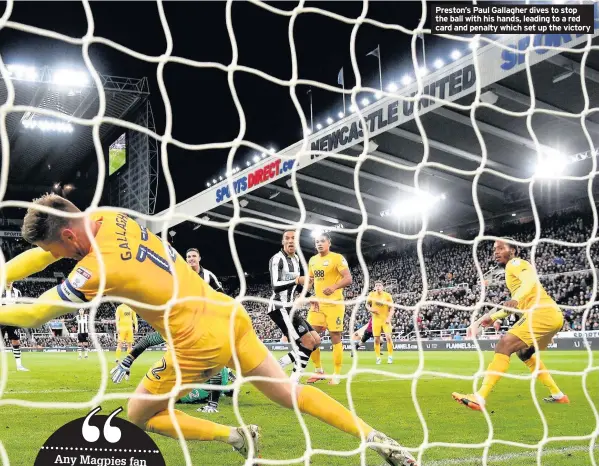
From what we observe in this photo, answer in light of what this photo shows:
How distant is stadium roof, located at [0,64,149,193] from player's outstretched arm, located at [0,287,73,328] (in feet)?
69.8

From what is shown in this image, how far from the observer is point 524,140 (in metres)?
18.8

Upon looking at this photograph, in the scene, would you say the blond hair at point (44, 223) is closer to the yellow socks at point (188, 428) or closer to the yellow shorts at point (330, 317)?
the yellow socks at point (188, 428)

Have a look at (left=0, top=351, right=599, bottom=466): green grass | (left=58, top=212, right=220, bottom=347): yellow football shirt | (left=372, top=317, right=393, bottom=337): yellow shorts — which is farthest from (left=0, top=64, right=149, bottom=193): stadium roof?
(left=58, top=212, right=220, bottom=347): yellow football shirt

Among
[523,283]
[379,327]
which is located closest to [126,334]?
[379,327]

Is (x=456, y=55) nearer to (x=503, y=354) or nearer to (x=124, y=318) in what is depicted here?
(x=124, y=318)

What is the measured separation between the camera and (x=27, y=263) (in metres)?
2.91

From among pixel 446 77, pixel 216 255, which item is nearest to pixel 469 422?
pixel 446 77

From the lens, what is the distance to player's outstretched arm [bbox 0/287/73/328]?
2.48 metres

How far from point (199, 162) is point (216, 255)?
5.80m

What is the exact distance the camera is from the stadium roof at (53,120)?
85.1 ft

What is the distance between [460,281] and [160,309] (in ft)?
69.5

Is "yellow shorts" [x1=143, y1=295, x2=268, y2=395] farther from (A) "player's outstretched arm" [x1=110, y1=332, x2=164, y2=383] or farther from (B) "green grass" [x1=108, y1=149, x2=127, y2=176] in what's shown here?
(B) "green grass" [x1=108, y1=149, x2=127, y2=176]

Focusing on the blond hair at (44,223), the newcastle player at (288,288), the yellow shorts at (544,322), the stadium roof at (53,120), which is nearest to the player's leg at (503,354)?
the yellow shorts at (544,322)

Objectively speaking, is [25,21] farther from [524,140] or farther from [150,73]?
[524,140]
